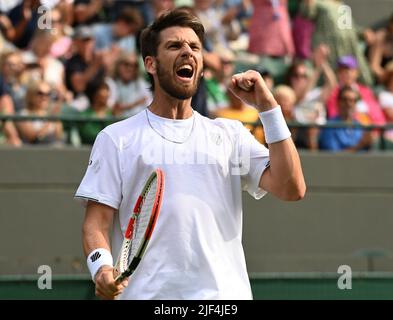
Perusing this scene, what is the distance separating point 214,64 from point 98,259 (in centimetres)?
561

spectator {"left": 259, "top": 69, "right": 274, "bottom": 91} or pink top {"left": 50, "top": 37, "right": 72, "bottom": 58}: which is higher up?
pink top {"left": 50, "top": 37, "right": 72, "bottom": 58}

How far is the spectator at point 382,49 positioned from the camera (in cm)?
1051

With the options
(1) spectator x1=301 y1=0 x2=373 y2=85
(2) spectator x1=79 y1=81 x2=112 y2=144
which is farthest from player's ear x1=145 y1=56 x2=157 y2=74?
(1) spectator x1=301 y1=0 x2=373 y2=85

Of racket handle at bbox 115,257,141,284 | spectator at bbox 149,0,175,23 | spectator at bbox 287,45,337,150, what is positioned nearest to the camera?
racket handle at bbox 115,257,141,284

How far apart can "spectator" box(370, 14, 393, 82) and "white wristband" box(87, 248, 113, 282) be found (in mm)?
6712

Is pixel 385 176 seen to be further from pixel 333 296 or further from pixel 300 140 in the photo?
pixel 333 296

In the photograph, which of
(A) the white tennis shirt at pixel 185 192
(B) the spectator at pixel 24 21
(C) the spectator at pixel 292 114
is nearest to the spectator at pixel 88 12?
(B) the spectator at pixel 24 21

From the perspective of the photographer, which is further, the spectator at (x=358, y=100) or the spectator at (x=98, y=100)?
the spectator at (x=358, y=100)

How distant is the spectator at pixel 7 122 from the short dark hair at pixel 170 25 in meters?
4.43

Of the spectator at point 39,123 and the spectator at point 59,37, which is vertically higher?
the spectator at point 59,37

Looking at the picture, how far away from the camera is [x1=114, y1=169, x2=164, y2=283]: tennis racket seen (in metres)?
3.90

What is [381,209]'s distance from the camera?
29.5 ft

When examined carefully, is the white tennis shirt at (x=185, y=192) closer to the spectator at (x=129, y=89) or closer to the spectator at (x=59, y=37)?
the spectator at (x=129, y=89)

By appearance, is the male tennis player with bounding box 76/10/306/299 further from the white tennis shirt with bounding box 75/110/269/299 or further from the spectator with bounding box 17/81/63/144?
the spectator with bounding box 17/81/63/144
